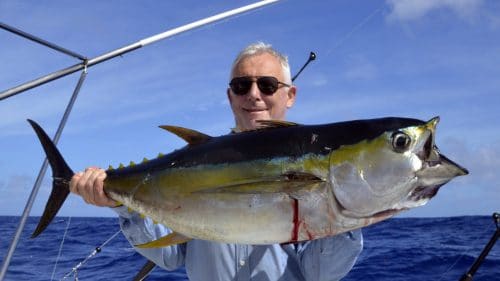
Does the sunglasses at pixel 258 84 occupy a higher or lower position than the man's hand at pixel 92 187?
higher

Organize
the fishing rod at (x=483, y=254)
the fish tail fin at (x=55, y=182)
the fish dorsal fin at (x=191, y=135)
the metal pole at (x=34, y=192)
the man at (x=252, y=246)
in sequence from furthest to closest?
the fishing rod at (x=483, y=254)
the metal pole at (x=34, y=192)
the fish tail fin at (x=55, y=182)
the man at (x=252, y=246)
the fish dorsal fin at (x=191, y=135)

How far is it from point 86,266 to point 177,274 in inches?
136

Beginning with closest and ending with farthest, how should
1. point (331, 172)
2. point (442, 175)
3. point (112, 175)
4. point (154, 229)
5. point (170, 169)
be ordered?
point (442, 175) < point (331, 172) < point (170, 169) < point (112, 175) < point (154, 229)

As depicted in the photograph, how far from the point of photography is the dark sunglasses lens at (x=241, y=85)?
308 cm

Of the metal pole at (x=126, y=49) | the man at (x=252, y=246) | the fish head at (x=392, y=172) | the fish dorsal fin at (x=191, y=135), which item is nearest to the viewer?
the fish head at (x=392, y=172)

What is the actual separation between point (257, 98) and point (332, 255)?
1041mm

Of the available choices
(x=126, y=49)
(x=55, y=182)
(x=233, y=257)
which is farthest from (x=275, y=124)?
(x=126, y=49)

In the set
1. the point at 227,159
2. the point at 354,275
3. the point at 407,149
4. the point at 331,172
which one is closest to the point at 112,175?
the point at 227,159

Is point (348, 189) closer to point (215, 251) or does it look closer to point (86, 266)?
point (215, 251)

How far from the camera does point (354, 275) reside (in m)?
10.6

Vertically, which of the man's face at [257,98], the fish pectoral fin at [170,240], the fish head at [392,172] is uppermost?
the man's face at [257,98]

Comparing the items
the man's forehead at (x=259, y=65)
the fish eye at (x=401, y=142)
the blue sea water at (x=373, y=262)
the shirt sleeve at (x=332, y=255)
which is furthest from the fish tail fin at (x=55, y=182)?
the blue sea water at (x=373, y=262)

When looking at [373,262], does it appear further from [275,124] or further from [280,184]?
[280,184]

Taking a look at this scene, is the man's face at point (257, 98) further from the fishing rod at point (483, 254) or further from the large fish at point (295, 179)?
the fishing rod at point (483, 254)
